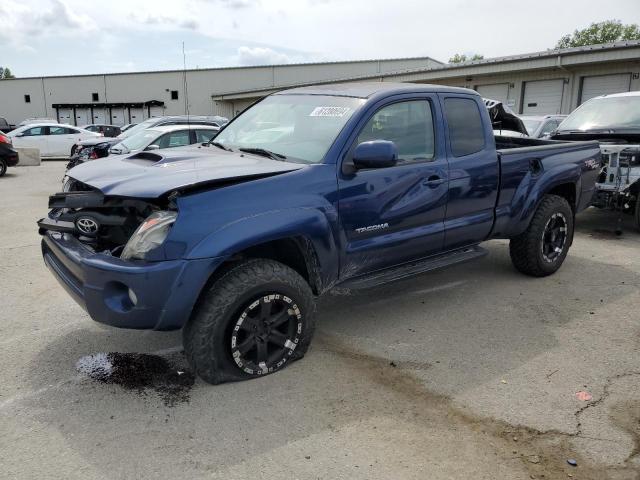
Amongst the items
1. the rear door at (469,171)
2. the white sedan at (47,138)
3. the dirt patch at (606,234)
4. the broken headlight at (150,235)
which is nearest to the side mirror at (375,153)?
the rear door at (469,171)

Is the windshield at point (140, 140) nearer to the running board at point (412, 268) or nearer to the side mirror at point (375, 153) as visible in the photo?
the running board at point (412, 268)

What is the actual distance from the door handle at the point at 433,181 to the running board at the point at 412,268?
650mm

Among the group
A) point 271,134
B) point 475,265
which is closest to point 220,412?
point 271,134

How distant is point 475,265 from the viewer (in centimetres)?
619

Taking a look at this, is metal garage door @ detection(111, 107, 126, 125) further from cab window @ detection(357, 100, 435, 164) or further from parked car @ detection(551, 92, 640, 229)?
cab window @ detection(357, 100, 435, 164)

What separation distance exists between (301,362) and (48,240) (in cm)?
195

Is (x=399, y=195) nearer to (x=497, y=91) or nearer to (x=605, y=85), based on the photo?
(x=605, y=85)

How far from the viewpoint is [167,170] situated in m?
3.43

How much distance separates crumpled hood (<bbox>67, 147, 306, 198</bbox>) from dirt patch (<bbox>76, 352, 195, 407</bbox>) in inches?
48.2

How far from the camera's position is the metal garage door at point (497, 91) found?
817 inches

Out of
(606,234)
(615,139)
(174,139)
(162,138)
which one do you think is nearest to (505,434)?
(606,234)

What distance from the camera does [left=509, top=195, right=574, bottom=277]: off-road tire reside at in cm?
532

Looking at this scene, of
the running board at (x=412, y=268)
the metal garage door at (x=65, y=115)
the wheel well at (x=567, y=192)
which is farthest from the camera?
the metal garage door at (x=65, y=115)

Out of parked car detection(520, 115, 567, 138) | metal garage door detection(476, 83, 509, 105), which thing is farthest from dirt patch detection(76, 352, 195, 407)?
metal garage door detection(476, 83, 509, 105)
